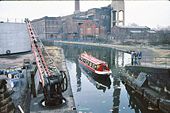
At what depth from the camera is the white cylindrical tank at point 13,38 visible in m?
34.9

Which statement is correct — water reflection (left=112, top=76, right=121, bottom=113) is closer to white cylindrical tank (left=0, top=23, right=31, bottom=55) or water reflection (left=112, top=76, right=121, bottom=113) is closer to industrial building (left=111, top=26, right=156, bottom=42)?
white cylindrical tank (left=0, top=23, right=31, bottom=55)

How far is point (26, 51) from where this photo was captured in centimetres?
3828

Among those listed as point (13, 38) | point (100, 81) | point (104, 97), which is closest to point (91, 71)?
point (100, 81)

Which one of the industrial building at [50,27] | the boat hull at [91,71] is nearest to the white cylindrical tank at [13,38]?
the boat hull at [91,71]

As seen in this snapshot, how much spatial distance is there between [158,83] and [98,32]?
73224 millimetres

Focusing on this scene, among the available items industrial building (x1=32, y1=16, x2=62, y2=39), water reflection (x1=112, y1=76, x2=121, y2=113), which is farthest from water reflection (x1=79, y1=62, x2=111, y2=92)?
industrial building (x1=32, y1=16, x2=62, y2=39)

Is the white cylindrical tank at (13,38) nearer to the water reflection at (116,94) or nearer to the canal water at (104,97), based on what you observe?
the canal water at (104,97)

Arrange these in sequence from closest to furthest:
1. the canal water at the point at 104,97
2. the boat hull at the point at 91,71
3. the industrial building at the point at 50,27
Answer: the canal water at the point at 104,97 < the boat hull at the point at 91,71 < the industrial building at the point at 50,27

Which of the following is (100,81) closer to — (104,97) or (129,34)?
(104,97)

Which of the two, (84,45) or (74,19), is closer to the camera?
(84,45)

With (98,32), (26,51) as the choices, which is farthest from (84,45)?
(26,51)

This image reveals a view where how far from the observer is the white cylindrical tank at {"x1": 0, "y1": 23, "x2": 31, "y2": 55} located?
3490 cm

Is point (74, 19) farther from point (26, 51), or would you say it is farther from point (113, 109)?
point (113, 109)

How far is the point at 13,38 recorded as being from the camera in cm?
3638
